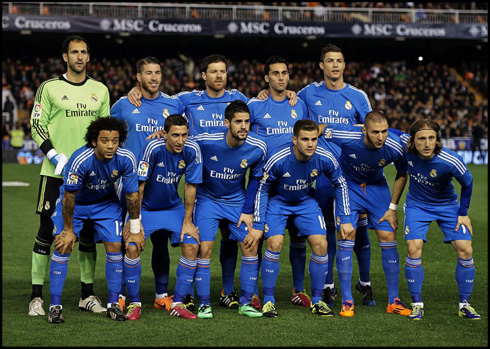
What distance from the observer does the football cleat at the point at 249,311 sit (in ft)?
23.7

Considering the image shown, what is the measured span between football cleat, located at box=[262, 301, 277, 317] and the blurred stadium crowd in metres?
25.7

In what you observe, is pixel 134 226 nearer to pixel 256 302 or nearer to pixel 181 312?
pixel 181 312

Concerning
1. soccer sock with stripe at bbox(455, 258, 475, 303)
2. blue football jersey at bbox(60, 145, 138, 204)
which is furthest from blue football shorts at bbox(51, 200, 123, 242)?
soccer sock with stripe at bbox(455, 258, 475, 303)

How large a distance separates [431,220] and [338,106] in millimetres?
1557

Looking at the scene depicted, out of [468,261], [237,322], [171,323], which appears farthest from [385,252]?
[171,323]

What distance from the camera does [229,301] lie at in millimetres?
Answer: 7762

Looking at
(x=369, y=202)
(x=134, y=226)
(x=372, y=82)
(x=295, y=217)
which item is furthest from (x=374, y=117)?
(x=372, y=82)

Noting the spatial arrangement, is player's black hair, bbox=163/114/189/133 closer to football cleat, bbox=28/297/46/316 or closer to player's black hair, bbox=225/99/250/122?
player's black hair, bbox=225/99/250/122

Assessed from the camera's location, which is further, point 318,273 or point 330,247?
point 330,247

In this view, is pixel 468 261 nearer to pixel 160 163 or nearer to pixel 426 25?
pixel 160 163

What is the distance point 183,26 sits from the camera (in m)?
34.3

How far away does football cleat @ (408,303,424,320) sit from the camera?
7207mm

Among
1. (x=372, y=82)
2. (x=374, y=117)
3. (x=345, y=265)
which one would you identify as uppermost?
(x=372, y=82)

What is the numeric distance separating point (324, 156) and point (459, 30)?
30.9m
